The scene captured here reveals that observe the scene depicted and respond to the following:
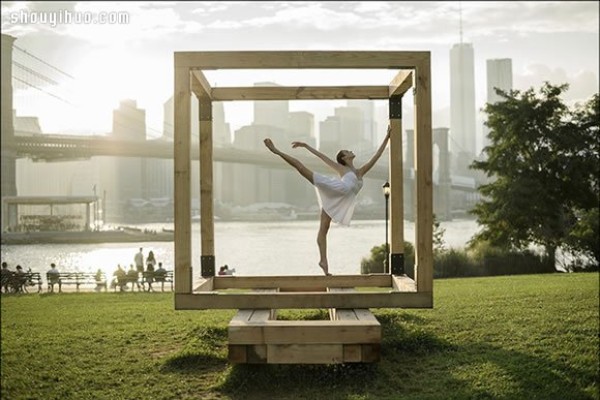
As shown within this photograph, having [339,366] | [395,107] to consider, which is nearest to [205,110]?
[395,107]

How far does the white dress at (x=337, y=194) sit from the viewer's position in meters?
5.42

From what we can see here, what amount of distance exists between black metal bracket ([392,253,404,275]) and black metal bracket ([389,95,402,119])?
1.29m

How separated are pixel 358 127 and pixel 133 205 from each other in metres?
33.7

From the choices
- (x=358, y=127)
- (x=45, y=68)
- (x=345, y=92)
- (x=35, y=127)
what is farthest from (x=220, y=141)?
(x=345, y=92)

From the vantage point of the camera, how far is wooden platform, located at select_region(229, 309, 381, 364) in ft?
14.8

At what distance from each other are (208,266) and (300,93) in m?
1.80

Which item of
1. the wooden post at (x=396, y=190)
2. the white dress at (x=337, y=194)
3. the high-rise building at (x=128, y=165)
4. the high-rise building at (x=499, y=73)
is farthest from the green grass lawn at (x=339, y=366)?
the high-rise building at (x=128, y=165)

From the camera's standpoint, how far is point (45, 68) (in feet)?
157

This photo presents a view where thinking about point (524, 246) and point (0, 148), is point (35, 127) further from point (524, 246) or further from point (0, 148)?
point (524, 246)

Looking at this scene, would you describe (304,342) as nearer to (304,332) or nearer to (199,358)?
(304,332)

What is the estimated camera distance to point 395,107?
6137mm

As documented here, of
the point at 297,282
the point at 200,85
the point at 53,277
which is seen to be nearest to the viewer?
the point at 200,85

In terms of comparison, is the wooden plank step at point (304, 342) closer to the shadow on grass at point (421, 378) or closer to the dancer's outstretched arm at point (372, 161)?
the shadow on grass at point (421, 378)

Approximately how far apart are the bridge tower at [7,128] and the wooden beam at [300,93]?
1220 inches
